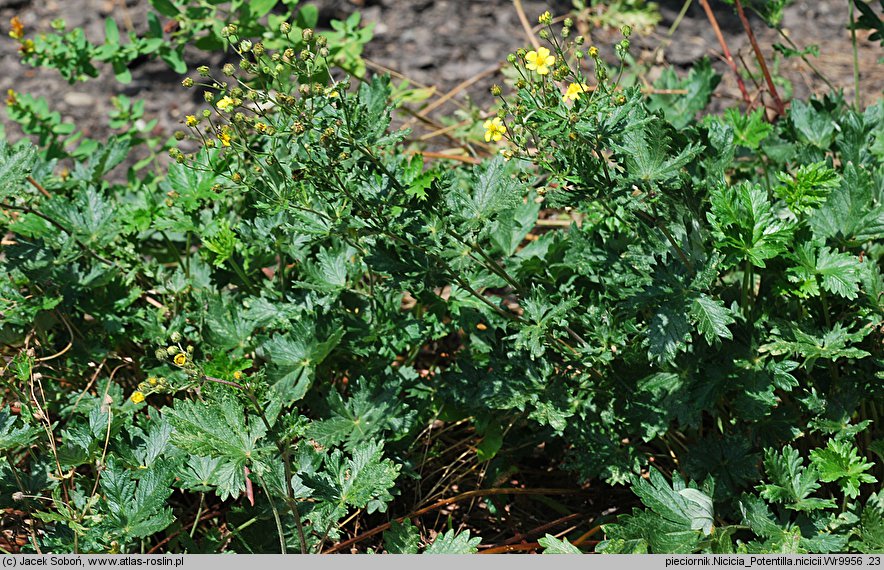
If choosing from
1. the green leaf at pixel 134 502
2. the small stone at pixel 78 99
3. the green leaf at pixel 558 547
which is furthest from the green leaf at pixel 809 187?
the small stone at pixel 78 99

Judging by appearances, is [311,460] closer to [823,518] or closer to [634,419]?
[634,419]

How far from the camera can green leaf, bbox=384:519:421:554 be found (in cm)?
211

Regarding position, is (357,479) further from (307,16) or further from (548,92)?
(307,16)

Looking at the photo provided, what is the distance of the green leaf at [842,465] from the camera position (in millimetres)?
2006

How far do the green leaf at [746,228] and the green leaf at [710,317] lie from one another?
0.42ft

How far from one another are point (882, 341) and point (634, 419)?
27.6 inches

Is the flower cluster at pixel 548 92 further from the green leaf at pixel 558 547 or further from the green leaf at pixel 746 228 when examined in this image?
the green leaf at pixel 558 547

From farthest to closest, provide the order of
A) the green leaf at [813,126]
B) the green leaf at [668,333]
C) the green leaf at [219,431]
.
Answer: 1. the green leaf at [813,126]
2. the green leaf at [668,333]
3. the green leaf at [219,431]

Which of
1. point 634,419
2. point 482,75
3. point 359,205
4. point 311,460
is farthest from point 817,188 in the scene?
point 482,75

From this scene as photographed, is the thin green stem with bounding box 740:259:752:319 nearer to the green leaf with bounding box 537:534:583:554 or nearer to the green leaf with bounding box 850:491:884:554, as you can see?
Answer: the green leaf with bounding box 850:491:884:554

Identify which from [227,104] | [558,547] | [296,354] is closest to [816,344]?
[558,547]

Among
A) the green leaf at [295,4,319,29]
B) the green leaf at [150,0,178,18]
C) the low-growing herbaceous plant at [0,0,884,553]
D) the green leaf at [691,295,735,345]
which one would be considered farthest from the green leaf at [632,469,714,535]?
the green leaf at [150,0,178,18]

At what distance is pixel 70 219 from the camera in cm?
261

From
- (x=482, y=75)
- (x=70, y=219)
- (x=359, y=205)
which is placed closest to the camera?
(x=359, y=205)
